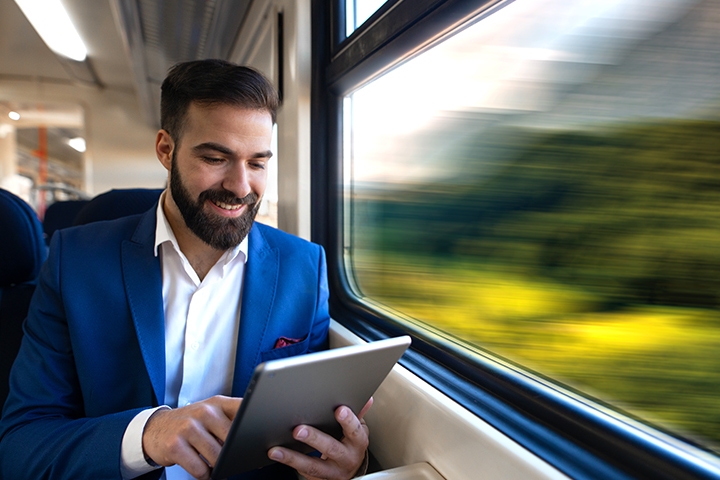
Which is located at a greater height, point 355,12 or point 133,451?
point 355,12

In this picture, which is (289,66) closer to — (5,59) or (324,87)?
(324,87)

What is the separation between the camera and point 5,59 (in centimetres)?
614

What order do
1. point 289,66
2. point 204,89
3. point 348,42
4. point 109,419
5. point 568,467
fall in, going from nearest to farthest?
point 568,467, point 109,419, point 204,89, point 348,42, point 289,66

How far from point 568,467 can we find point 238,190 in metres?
1.06

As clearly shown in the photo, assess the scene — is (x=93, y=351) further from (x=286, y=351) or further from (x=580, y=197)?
(x=580, y=197)

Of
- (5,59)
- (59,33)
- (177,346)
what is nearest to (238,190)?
(177,346)

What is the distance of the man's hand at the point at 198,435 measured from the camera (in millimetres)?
918

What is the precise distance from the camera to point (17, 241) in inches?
66.7

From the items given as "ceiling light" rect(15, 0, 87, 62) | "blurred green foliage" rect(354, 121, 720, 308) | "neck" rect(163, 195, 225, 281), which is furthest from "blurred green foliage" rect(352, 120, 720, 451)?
"ceiling light" rect(15, 0, 87, 62)

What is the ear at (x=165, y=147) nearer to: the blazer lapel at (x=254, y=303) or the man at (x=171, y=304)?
the man at (x=171, y=304)

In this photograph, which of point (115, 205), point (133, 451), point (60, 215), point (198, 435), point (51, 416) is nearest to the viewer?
point (198, 435)

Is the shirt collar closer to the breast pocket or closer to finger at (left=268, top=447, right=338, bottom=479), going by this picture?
the breast pocket

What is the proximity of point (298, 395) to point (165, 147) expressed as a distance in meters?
1.02

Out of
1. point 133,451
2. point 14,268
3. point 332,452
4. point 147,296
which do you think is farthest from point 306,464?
point 14,268
